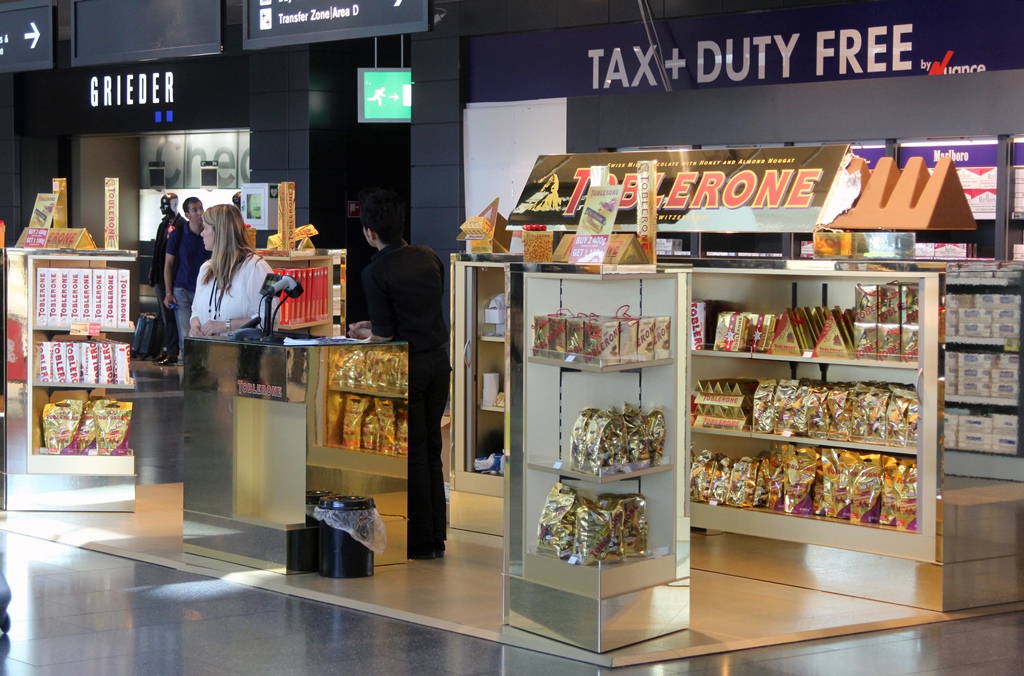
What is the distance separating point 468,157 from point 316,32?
21.9 ft

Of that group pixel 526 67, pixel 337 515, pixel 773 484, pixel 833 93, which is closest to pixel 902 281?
pixel 773 484

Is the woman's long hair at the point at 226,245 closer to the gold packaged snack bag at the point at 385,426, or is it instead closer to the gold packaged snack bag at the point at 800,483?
the gold packaged snack bag at the point at 385,426

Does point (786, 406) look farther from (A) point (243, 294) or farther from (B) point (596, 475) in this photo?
(A) point (243, 294)

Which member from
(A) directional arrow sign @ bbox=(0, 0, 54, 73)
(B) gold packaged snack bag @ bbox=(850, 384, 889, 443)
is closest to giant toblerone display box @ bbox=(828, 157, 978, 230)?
(B) gold packaged snack bag @ bbox=(850, 384, 889, 443)

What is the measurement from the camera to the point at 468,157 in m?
12.9

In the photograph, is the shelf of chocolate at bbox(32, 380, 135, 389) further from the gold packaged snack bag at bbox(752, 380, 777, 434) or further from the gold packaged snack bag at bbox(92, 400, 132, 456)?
the gold packaged snack bag at bbox(752, 380, 777, 434)

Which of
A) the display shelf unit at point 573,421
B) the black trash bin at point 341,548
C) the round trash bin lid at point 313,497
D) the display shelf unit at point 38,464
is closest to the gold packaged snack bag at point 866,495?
the display shelf unit at point 573,421

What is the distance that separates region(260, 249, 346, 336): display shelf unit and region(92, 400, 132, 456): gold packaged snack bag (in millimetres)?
1093

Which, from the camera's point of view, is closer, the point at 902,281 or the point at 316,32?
the point at 902,281

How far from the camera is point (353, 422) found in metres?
6.02

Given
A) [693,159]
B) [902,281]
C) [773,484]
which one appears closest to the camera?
[902,281]

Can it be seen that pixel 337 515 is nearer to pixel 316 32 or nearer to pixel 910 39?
pixel 316 32

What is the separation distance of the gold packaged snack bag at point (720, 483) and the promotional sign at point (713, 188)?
1.14 meters

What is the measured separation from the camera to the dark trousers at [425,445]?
6.25 m
